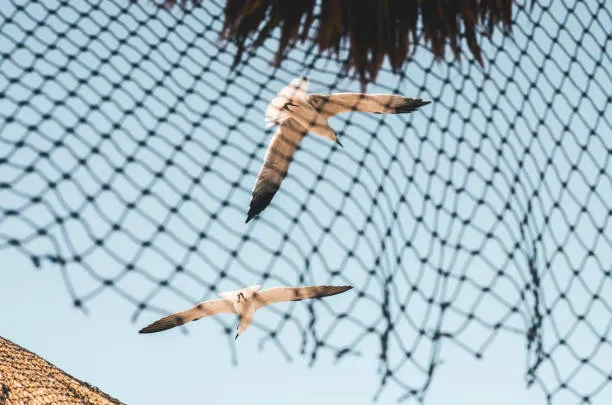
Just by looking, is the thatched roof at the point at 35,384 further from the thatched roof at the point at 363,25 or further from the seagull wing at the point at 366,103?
the thatched roof at the point at 363,25

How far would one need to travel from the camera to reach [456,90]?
63.2 inches

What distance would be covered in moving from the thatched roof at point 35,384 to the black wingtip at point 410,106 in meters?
1.67

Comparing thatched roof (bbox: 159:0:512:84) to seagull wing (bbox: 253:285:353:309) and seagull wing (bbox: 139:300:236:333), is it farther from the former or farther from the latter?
seagull wing (bbox: 139:300:236:333)

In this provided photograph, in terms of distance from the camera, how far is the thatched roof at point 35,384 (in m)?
2.58

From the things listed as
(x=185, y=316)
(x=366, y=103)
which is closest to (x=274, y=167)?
(x=366, y=103)

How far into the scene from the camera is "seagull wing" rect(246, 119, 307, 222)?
5.70 feet

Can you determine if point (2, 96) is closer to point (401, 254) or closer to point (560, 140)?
point (401, 254)

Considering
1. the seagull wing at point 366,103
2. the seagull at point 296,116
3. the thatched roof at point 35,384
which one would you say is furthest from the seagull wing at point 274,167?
the thatched roof at point 35,384

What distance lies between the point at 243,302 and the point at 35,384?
1.38 meters

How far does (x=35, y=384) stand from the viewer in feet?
9.06

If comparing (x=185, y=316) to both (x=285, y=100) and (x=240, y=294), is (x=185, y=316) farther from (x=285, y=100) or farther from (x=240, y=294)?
(x=285, y=100)

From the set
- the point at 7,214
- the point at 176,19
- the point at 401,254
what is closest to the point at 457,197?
the point at 401,254

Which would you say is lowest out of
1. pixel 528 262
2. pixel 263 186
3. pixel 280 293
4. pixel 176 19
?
pixel 280 293

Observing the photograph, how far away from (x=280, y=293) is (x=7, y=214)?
684 millimetres
